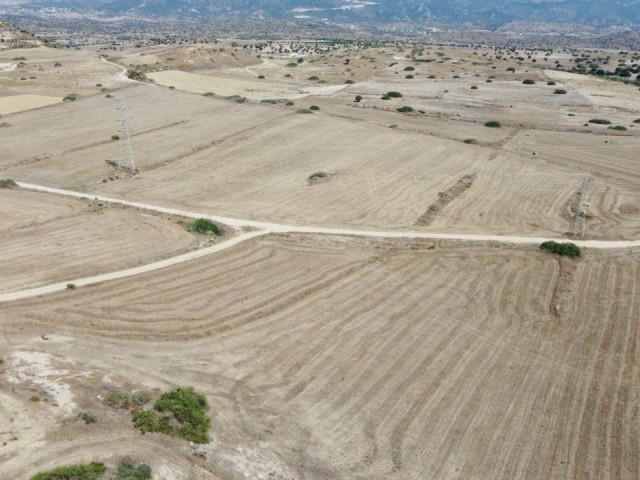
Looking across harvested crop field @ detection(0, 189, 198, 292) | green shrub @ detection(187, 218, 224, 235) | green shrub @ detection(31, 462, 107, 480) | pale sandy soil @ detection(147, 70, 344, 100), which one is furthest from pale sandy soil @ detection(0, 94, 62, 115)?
green shrub @ detection(31, 462, 107, 480)

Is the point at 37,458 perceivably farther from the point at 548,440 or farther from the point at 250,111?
the point at 250,111

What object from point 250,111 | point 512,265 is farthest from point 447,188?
point 250,111

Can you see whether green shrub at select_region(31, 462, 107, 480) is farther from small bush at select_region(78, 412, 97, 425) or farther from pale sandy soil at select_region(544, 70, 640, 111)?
pale sandy soil at select_region(544, 70, 640, 111)

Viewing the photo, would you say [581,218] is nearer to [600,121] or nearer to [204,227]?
[204,227]

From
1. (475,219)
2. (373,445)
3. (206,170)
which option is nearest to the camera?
(373,445)

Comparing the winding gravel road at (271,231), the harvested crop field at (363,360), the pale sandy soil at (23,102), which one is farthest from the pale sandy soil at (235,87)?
the harvested crop field at (363,360)
